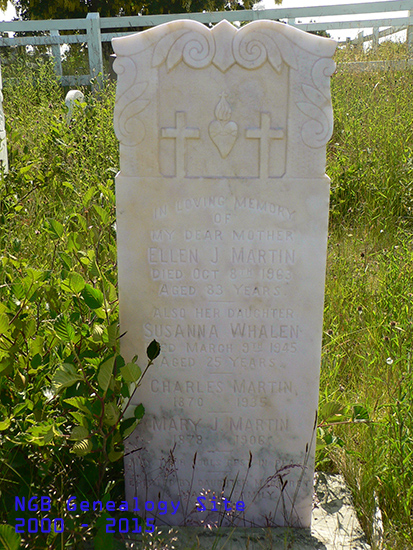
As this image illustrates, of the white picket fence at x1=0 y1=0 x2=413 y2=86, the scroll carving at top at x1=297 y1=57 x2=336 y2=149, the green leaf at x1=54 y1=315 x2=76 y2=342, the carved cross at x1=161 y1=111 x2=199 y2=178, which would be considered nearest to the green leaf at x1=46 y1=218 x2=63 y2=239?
the green leaf at x1=54 y1=315 x2=76 y2=342

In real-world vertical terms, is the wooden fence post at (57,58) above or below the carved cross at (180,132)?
above

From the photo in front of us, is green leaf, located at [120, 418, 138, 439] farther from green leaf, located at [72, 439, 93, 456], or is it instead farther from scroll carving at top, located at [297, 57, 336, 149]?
scroll carving at top, located at [297, 57, 336, 149]

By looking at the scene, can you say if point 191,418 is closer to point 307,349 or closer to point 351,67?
point 307,349

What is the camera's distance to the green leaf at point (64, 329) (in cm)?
167

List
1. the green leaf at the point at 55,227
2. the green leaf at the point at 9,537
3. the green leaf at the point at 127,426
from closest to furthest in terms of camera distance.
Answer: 1. the green leaf at the point at 9,537
2. the green leaf at the point at 127,426
3. the green leaf at the point at 55,227

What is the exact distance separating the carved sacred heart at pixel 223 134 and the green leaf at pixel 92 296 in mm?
601

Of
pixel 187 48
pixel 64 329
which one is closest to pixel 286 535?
pixel 64 329

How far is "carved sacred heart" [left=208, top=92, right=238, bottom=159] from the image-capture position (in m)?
1.60

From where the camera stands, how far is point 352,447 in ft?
7.03

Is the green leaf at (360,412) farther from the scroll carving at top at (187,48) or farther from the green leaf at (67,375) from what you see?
the scroll carving at top at (187,48)

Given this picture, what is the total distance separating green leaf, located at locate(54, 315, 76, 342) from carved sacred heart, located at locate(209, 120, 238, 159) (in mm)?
739

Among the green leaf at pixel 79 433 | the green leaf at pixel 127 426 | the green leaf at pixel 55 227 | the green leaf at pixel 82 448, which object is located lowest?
the green leaf at pixel 82 448

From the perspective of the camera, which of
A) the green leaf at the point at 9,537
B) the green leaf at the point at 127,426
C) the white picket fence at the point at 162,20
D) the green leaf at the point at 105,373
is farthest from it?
the white picket fence at the point at 162,20

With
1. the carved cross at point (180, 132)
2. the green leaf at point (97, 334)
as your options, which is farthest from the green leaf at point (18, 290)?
the carved cross at point (180, 132)
